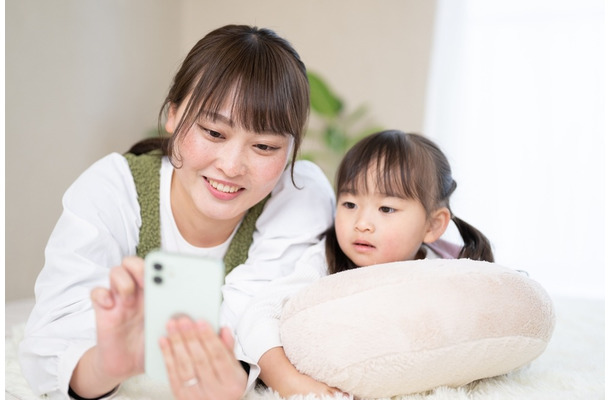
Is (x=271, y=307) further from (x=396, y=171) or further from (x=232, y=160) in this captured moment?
(x=396, y=171)

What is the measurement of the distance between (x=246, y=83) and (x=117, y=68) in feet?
6.14

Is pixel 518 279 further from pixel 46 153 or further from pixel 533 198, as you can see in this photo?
pixel 533 198

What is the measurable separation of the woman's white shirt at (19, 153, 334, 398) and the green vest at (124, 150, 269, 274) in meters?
0.02

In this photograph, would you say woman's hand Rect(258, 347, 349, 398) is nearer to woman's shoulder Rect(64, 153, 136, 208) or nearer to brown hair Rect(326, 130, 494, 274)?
brown hair Rect(326, 130, 494, 274)

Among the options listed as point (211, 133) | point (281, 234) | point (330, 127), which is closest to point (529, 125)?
point (330, 127)

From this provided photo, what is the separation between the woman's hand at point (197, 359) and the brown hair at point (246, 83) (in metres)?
0.46

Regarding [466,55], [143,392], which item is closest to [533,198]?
[466,55]

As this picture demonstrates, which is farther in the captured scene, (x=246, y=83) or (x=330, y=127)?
(x=330, y=127)

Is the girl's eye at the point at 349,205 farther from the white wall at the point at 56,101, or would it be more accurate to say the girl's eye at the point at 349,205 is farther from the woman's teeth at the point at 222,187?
the white wall at the point at 56,101

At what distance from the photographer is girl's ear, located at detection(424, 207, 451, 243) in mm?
1377

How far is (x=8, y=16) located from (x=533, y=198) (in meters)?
2.66

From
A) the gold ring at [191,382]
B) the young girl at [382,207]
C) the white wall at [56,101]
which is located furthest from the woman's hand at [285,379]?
the white wall at [56,101]

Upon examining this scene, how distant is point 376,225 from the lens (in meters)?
1.29

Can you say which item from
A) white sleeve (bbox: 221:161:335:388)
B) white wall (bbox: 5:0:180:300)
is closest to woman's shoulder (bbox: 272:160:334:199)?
white sleeve (bbox: 221:161:335:388)
